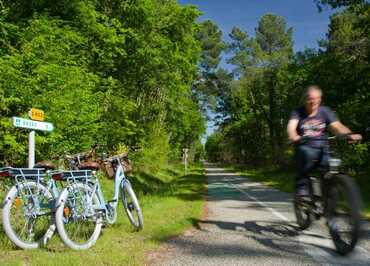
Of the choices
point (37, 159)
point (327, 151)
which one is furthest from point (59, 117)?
point (327, 151)

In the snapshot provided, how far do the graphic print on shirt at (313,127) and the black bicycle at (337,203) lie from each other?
14 cm

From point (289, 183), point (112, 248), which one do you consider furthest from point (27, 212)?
point (289, 183)

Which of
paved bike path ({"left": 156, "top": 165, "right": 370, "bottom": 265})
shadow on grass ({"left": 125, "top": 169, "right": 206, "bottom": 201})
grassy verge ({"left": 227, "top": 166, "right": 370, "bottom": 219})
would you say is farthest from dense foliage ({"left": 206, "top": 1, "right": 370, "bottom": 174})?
paved bike path ({"left": 156, "top": 165, "right": 370, "bottom": 265})

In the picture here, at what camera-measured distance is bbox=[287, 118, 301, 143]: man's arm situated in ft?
20.8

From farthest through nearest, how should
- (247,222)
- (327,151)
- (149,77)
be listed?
(149,77), (247,222), (327,151)

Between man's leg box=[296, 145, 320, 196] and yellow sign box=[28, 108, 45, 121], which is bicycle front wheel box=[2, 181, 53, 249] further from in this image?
man's leg box=[296, 145, 320, 196]

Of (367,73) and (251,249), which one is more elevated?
(367,73)

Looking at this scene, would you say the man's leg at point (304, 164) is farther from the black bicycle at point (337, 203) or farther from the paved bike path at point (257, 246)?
the paved bike path at point (257, 246)

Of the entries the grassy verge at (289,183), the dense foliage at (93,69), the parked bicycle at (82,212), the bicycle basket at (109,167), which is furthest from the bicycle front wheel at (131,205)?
the dense foliage at (93,69)

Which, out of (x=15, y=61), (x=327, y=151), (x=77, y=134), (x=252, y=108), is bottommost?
(x=327, y=151)

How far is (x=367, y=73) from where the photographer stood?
938 inches

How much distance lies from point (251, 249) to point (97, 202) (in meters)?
2.28

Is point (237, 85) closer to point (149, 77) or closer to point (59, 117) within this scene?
point (149, 77)

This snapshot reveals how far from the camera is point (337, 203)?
19.1 feet
